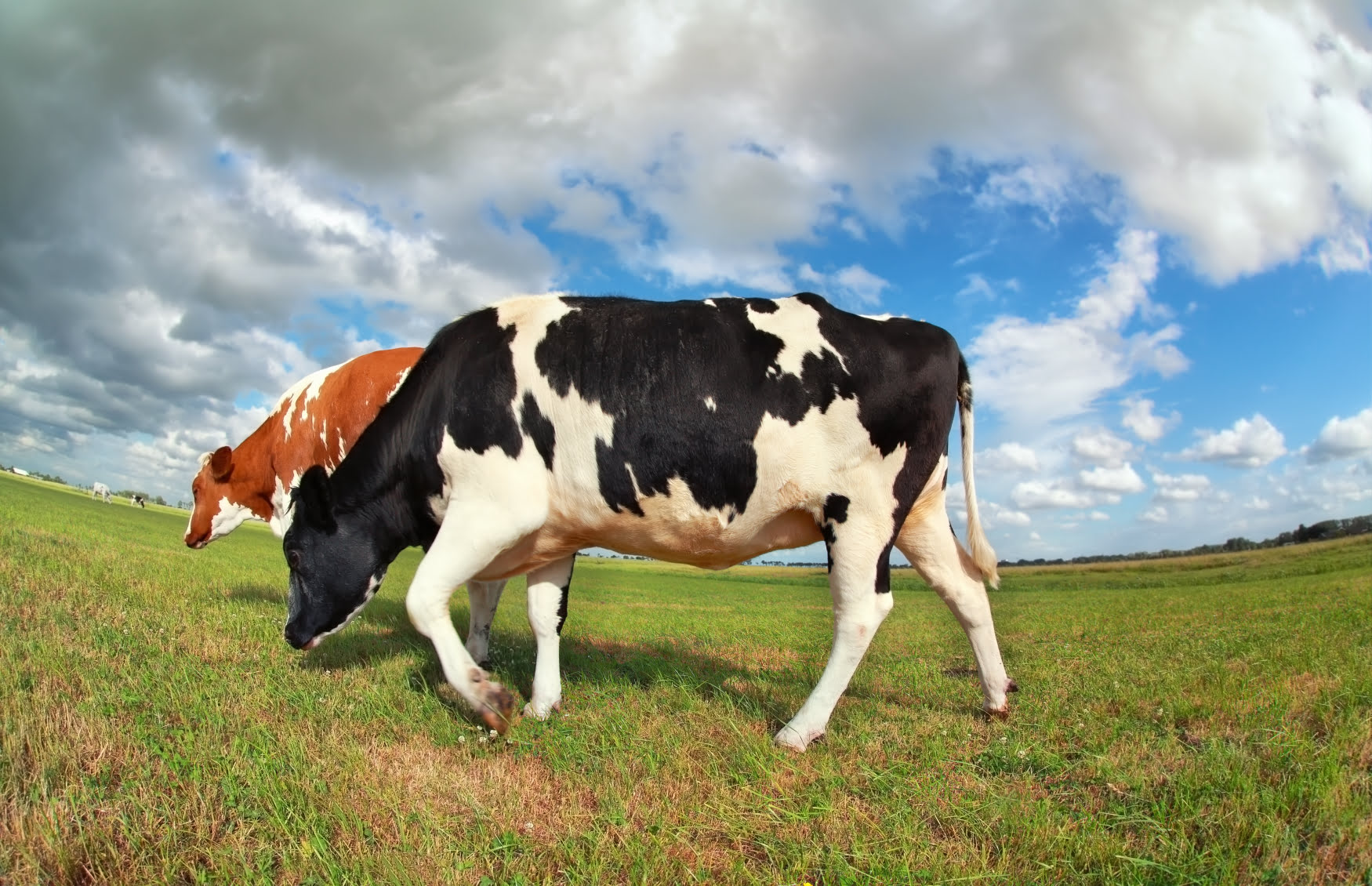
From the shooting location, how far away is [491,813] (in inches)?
134

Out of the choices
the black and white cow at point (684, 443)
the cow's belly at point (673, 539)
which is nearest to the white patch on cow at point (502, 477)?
the black and white cow at point (684, 443)

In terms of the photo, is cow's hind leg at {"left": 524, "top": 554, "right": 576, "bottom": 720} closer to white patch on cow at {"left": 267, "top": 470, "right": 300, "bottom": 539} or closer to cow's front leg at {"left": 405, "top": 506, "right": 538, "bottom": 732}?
cow's front leg at {"left": 405, "top": 506, "right": 538, "bottom": 732}

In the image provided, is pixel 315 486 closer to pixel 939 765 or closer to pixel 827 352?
pixel 827 352

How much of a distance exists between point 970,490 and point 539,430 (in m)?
3.27

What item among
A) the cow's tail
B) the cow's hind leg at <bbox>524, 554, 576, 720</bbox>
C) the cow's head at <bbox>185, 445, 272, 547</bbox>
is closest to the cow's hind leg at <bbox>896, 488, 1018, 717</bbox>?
the cow's tail

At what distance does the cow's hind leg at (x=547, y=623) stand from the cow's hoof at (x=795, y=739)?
5.83ft

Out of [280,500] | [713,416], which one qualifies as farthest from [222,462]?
[713,416]

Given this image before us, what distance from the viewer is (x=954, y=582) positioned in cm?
573

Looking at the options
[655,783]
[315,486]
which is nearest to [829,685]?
[655,783]

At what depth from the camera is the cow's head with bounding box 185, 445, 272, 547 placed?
32.5 ft

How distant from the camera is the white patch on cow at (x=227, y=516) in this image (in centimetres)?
1017

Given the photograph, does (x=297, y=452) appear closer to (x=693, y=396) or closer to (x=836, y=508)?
(x=693, y=396)

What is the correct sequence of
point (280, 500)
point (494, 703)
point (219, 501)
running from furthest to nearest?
point (219, 501), point (280, 500), point (494, 703)

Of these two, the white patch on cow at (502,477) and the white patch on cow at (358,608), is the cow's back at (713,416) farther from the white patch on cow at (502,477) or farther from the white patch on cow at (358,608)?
the white patch on cow at (358,608)
